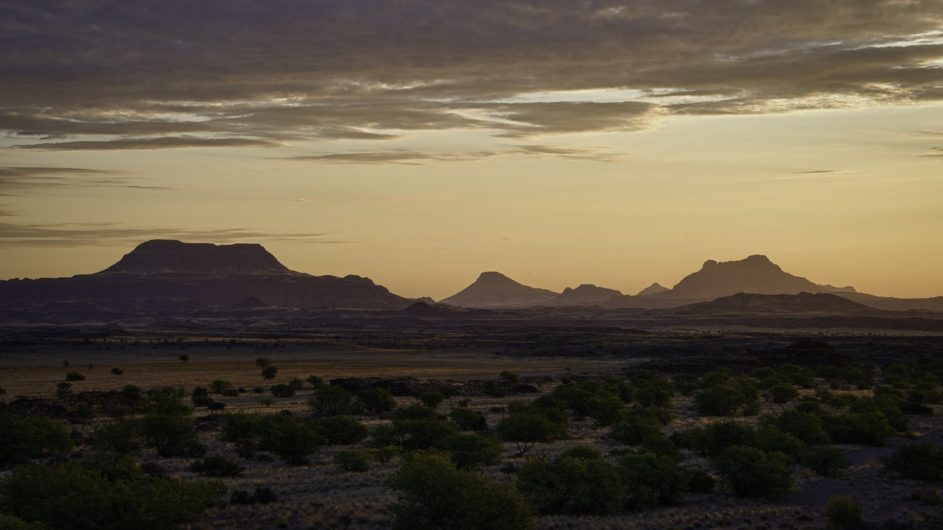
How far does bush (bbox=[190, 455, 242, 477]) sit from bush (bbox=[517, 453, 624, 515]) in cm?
952

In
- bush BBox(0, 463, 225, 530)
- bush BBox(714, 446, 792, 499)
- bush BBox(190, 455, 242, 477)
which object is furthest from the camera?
bush BBox(190, 455, 242, 477)

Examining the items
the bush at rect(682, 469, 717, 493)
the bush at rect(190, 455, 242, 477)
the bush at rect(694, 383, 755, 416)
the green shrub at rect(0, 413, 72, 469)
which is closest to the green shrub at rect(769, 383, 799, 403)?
the bush at rect(694, 383, 755, 416)

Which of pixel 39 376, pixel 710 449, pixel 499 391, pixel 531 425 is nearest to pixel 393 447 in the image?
pixel 531 425

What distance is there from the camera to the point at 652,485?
78.6 ft

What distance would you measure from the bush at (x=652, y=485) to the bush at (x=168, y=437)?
51.4ft

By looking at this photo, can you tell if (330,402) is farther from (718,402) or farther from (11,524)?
(11,524)

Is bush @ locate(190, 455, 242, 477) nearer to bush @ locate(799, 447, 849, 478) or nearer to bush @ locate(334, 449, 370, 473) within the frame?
bush @ locate(334, 449, 370, 473)

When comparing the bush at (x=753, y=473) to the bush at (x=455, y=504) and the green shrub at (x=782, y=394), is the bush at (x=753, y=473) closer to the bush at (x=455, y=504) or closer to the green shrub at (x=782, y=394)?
the bush at (x=455, y=504)

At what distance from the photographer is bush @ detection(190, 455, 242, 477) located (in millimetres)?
28172

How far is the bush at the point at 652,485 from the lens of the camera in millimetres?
23422

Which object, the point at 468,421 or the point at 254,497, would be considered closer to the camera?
the point at 254,497

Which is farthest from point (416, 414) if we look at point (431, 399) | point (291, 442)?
point (431, 399)

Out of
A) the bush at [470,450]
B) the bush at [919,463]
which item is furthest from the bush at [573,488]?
the bush at [919,463]

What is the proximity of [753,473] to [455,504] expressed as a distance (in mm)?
9602
